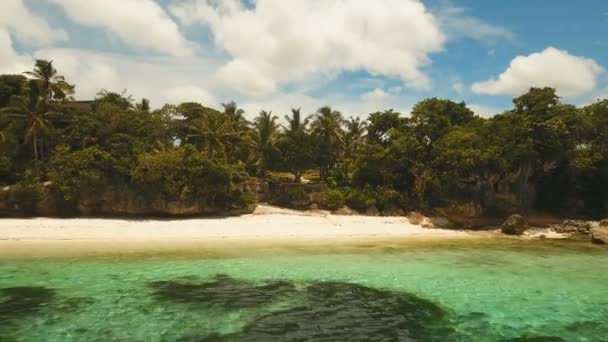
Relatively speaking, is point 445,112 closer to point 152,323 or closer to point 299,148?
point 299,148

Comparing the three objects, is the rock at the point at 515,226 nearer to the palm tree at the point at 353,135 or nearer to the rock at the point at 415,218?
the rock at the point at 415,218

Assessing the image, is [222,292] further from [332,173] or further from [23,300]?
[332,173]

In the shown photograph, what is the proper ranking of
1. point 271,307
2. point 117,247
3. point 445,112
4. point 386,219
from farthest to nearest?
point 445,112 → point 386,219 → point 117,247 → point 271,307

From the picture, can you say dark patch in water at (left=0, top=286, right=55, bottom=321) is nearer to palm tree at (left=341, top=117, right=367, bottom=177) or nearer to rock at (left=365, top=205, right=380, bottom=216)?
rock at (left=365, top=205, right=380, bottom=216)

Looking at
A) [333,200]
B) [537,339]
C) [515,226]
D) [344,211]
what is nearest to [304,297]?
[537,339]

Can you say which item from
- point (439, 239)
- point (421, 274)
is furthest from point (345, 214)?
point (421, 274)

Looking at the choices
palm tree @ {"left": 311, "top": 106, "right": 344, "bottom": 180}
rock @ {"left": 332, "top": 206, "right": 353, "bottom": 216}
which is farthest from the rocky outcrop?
palm tree @ {"left": 311, "top": 106, "right": 344, "bottom": 180}
